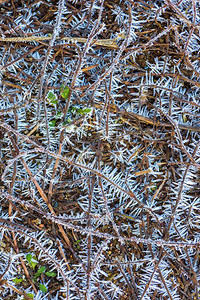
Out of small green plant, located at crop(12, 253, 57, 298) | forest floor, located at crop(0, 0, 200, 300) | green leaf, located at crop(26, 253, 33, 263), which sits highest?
forest floor, located at crop(0, 0, 200, 300)

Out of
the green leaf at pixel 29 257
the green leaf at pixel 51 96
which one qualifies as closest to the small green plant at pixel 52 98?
the green leaf at pixel 51 96

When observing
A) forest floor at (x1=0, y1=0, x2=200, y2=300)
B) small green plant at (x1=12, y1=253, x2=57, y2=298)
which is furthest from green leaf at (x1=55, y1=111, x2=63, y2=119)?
small green plant at (x1=12, y1=253, x2=57, y2=298)

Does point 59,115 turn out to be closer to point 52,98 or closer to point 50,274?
point 52,98

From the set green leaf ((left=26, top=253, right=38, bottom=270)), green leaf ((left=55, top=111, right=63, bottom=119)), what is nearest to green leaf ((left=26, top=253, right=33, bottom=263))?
green leaf ((left=26, top=253, right=38, bottom=270))

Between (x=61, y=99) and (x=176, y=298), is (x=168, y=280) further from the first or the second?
(x=61, y=99)

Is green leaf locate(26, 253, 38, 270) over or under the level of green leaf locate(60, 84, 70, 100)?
under

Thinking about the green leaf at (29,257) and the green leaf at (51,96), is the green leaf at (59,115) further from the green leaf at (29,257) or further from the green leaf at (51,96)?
the green leaf at (29,257)

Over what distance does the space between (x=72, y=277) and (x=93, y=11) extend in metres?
1.06

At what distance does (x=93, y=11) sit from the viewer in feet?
3.69

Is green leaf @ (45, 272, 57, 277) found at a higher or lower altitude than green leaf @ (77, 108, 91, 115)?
lower

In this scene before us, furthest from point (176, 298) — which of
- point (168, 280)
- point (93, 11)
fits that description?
point (93, 11)

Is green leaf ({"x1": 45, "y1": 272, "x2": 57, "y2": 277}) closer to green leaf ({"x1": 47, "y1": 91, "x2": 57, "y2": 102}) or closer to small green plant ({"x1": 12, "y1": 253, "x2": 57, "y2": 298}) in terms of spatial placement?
small green plant ({"x1": 12, "y1": 253, "x2": 57, "y2": 298})

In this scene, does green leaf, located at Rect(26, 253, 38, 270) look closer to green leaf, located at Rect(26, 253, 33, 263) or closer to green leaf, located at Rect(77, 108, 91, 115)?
green leaf, located at Rect(26, 253, 33, 263)

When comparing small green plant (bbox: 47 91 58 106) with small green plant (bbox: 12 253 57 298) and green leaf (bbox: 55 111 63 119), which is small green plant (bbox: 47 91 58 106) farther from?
small green plant (bbox: 12 253 57 298)
